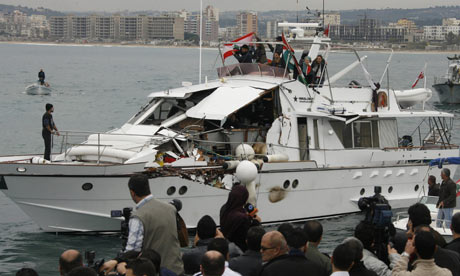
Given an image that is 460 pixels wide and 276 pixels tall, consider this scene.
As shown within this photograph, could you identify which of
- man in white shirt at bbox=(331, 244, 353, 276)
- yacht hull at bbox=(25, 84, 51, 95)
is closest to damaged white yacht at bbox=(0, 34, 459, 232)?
man in white shirt at bbox=(331, 244, 353, 276)

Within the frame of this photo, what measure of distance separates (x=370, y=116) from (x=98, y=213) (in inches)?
293

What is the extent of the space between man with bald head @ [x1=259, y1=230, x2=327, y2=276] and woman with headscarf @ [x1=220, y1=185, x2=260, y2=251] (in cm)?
260

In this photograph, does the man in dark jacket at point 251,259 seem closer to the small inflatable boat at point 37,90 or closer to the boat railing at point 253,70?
the boat railing at point 253,70

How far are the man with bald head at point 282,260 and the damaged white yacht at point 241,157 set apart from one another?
8.92 m

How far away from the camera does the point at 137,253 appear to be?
9.16 m

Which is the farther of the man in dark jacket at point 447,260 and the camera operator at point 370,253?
the camera operator at point 370,253

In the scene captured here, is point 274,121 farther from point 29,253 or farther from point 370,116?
point 29,253

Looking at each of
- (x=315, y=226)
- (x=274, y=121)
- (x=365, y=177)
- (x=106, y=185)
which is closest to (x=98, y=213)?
(x=106, y=185)

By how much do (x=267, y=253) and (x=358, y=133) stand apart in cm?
1353

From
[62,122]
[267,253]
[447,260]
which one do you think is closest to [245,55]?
[447,260]

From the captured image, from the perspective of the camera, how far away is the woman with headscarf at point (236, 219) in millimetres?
11266

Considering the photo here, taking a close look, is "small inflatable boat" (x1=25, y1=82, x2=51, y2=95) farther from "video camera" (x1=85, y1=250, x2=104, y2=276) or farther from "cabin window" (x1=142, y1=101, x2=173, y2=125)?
"video camera" (x1=85, y1=250, x2=104, y2=276)

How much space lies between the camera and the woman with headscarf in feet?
37.0

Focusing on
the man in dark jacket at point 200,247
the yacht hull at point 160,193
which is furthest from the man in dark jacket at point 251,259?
the yacht hull at point 160,193
